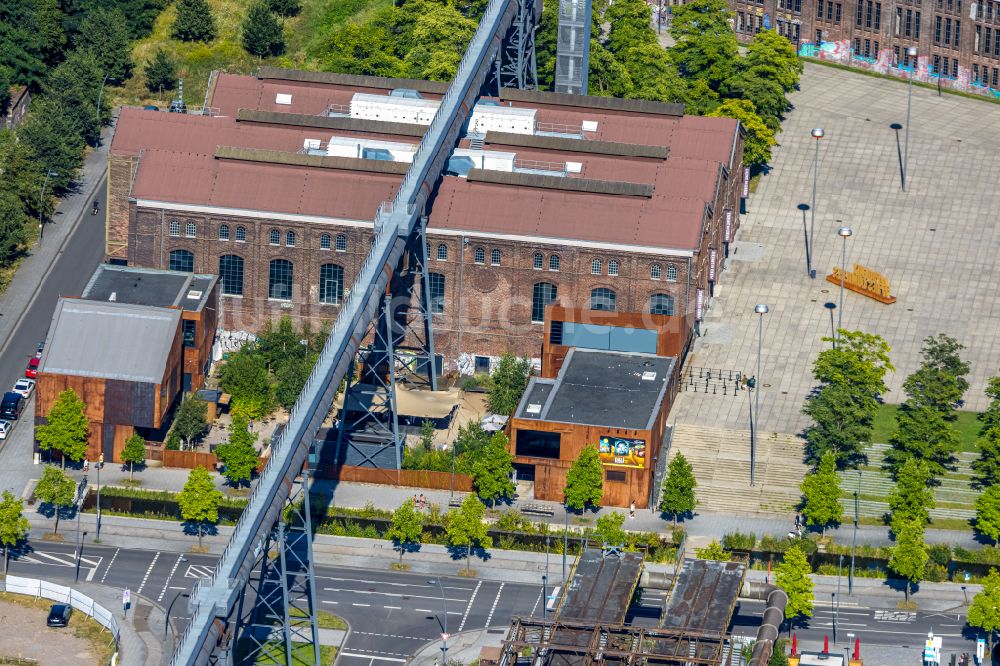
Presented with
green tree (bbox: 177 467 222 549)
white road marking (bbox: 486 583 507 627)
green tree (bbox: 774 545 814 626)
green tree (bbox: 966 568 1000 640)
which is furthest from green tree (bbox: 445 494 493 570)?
green tree (bbox: 966 568 1000 640)

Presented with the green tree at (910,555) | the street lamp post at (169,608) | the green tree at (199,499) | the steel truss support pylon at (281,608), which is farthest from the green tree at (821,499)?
the street lamp post at (169,608)

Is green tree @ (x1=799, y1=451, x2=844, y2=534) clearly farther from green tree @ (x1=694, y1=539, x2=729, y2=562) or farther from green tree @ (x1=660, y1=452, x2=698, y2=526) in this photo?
green tree @ (x1=694, y1=539, x2=729, y2=562)

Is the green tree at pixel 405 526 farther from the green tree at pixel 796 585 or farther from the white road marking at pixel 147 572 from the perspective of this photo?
the green tree at pixel 796 585

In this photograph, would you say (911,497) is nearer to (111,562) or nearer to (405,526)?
(405,526)

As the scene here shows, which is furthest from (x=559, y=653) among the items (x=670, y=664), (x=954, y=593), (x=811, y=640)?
(x=954, y=593)

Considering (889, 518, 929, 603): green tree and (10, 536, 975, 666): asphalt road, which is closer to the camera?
(10, 536, 975, 666): asphalt road

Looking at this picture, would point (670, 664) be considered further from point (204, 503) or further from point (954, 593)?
point (204, 503)
